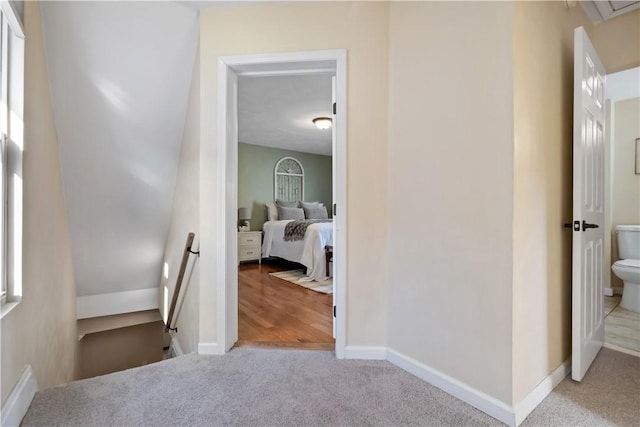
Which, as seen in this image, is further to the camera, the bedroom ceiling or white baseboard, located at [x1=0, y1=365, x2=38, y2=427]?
the bedroom ceiling

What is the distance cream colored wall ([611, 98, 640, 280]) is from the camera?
2.99 m

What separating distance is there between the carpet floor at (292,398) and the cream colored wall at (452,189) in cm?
24

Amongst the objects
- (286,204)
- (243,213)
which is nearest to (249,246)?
(243,213)

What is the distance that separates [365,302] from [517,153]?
1.16m

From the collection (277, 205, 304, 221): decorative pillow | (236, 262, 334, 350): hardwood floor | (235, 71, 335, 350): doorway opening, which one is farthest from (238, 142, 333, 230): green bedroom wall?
(236, 262, 334, 350): hardwood floor

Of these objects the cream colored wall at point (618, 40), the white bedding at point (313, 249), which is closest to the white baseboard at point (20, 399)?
the white bedding at point (313, 249)

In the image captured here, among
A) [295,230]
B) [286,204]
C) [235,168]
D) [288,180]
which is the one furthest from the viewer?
[288,180]

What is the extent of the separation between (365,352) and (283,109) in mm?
3204

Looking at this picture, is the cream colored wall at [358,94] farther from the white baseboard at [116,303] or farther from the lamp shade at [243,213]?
the lamp shade at [243,213]

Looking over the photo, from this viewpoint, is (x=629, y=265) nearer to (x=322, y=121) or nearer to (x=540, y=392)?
(x=540, y=392)

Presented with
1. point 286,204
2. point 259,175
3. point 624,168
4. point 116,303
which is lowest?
point 116,303

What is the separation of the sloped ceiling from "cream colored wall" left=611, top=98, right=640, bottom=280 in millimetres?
4356

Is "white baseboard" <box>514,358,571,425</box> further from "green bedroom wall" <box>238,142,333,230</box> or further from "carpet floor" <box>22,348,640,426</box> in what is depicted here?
"green bedroom wall" <box>238,142,333,230</box>

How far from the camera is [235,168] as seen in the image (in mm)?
1936
